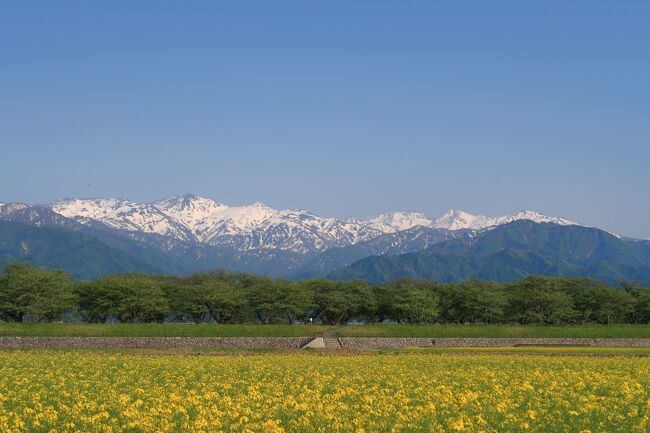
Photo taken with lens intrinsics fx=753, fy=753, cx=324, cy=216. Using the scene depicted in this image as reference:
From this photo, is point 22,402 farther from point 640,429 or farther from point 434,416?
point 640,429

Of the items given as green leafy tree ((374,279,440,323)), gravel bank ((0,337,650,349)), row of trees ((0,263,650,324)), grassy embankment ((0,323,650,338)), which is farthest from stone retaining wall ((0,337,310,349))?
green leafy tree ((374,279,440,323))

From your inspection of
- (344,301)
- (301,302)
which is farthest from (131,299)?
(344,301)

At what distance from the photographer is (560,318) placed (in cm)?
13950

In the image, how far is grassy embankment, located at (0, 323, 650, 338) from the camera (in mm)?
110875

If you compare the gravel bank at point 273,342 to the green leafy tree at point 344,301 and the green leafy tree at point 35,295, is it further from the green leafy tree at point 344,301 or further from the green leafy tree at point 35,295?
the green leafy tree at point 344,301

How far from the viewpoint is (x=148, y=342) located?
10756cm

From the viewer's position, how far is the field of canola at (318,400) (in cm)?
2536

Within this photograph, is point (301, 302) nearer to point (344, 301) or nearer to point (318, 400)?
point (344, 301)

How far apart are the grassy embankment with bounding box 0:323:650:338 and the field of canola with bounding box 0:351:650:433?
62.3 metres

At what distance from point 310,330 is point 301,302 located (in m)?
18.6

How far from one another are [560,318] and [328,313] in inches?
1710

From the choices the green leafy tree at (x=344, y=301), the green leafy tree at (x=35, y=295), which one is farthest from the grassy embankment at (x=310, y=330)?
the green leafy tree at (x=344, y=301)

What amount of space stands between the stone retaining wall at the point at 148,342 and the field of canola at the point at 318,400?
53.2 metres

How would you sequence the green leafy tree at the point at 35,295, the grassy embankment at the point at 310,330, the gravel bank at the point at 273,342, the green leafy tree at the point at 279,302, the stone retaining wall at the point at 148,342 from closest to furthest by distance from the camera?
1. the stone retaining wall at the point at 148,342
2. the gravel bank at the point at 273,342
3. the grassy embankment at the point at 310,330
4. the green leafy tree at the point at 35,295
5. the green leafy tree at the point at 279,302
